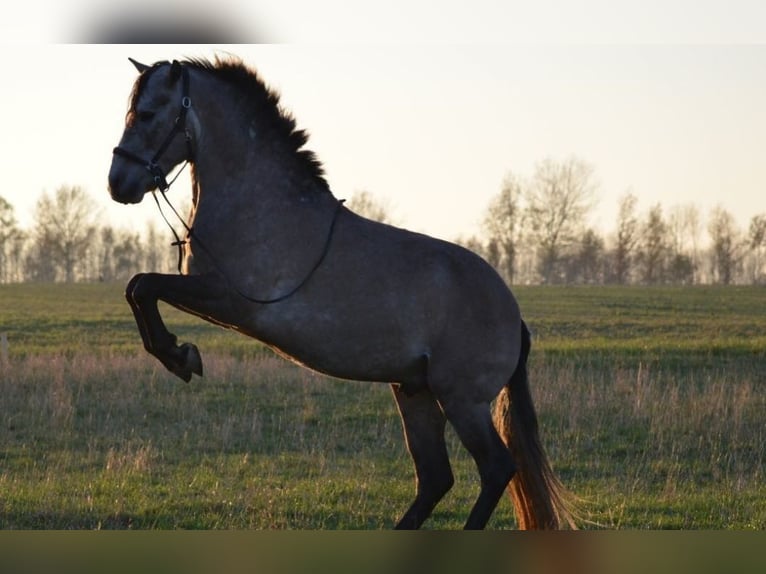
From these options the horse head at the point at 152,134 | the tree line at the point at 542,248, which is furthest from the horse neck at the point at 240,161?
the tree line at the point at 542,248

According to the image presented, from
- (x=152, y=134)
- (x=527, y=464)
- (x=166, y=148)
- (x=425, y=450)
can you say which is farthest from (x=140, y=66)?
(x=527, y=464)

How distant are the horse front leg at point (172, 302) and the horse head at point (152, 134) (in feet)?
1.86

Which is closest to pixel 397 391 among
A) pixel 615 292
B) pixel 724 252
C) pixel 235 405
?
pixel 235 405

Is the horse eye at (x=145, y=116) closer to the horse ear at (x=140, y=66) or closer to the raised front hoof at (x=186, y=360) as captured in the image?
the horse ear at (x=140, y=66)

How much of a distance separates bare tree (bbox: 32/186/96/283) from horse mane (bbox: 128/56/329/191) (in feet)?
264

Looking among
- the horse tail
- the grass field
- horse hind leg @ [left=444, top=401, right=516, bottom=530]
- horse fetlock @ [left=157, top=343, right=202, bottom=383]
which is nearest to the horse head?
horse fetlock @ [left=157, top=343, right=202, bottom=383]

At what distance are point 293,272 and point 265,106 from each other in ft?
3.82

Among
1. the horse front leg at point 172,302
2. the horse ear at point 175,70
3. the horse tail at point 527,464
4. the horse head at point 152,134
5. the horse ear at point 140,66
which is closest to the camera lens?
the horse front leg at point 172,302

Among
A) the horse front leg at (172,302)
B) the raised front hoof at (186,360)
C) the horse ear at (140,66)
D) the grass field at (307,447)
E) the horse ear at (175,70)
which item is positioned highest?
the horse ear at (140,66)

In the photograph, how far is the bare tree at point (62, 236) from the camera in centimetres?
8344

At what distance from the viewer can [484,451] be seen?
660 cm

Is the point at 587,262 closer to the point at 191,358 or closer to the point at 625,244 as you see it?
the point at 625,244

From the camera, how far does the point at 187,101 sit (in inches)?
249

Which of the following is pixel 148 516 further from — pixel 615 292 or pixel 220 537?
pixel 615 292
